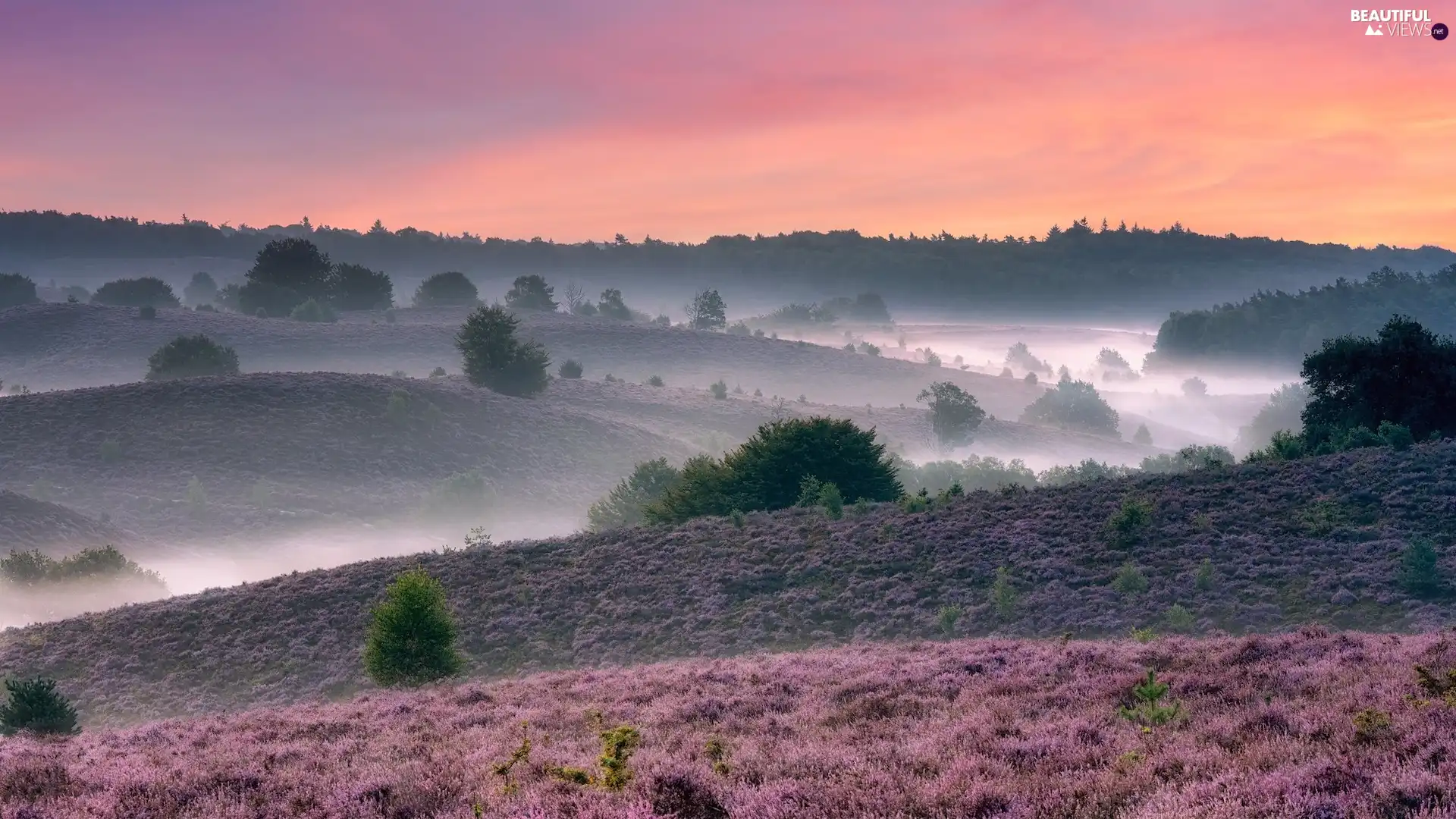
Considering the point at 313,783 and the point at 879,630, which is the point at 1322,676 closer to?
the point at 313,783

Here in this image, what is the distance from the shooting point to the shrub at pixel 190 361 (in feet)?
407

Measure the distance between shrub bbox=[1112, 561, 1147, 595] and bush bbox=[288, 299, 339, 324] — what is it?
156767mm

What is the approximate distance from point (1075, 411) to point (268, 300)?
454 feet

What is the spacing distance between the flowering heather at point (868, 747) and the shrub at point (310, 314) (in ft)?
509

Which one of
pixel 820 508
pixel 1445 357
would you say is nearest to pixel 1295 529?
pixel 820 508

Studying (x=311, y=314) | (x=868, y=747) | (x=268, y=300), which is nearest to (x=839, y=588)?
(x=868, y=747)

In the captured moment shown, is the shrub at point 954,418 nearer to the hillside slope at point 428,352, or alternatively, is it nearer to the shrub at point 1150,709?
the hillside slope at point 428,352

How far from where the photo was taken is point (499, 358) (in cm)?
12438

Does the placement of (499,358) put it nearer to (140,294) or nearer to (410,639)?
(140,294)

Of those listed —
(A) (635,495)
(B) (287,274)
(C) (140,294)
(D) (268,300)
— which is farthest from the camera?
(C) (140,294)

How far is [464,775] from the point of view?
12.5 m

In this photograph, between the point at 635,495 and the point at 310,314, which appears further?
the point at 310,314

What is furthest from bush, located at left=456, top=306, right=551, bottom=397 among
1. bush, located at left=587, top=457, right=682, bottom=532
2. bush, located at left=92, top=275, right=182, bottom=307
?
bush, located at left=92, top=275, right=182, bottom=307

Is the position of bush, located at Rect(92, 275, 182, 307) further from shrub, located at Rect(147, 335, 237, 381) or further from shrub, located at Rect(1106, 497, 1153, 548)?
shrub, located at Rect(1106, 497, 1153, 548)
